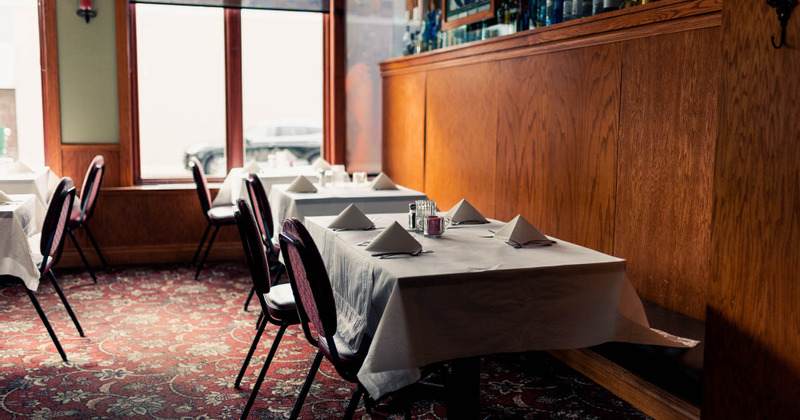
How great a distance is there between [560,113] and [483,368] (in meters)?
1.43

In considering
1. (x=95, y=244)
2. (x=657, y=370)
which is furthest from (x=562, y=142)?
(x=95, y=244)

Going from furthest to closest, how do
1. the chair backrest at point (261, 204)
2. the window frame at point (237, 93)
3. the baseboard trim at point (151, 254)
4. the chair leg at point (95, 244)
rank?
the window frame at point (237, 93)
the baseboard trim at point (151, 254)
the chair leg at point (95, 244)
the chair backrest at point (261, 204)

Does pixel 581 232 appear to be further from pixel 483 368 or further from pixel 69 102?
pixel 69 102

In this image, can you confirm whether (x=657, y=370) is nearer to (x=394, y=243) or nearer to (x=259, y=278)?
(x=394, y=243)

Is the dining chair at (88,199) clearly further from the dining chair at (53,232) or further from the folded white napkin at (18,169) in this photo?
the dining chair at (53,232)

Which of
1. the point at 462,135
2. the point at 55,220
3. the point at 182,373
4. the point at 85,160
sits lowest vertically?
the point at 182,373

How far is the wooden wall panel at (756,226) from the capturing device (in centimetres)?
204

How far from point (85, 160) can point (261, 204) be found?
8.51 ft

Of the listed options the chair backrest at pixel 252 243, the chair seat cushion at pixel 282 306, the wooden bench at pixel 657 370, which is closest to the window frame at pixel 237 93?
the chair seat cushion at pixel 282 306

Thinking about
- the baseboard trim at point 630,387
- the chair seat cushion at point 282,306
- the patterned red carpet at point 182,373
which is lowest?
the patterned red carpet at point 182,373

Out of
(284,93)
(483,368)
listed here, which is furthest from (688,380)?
(284,93)

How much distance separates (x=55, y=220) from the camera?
11.8ft

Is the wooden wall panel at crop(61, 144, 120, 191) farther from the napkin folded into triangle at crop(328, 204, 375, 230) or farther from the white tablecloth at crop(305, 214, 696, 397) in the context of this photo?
the white tablecloth at crop(305, 214, 696, 397)

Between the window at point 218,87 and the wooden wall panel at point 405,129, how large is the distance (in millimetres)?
849
